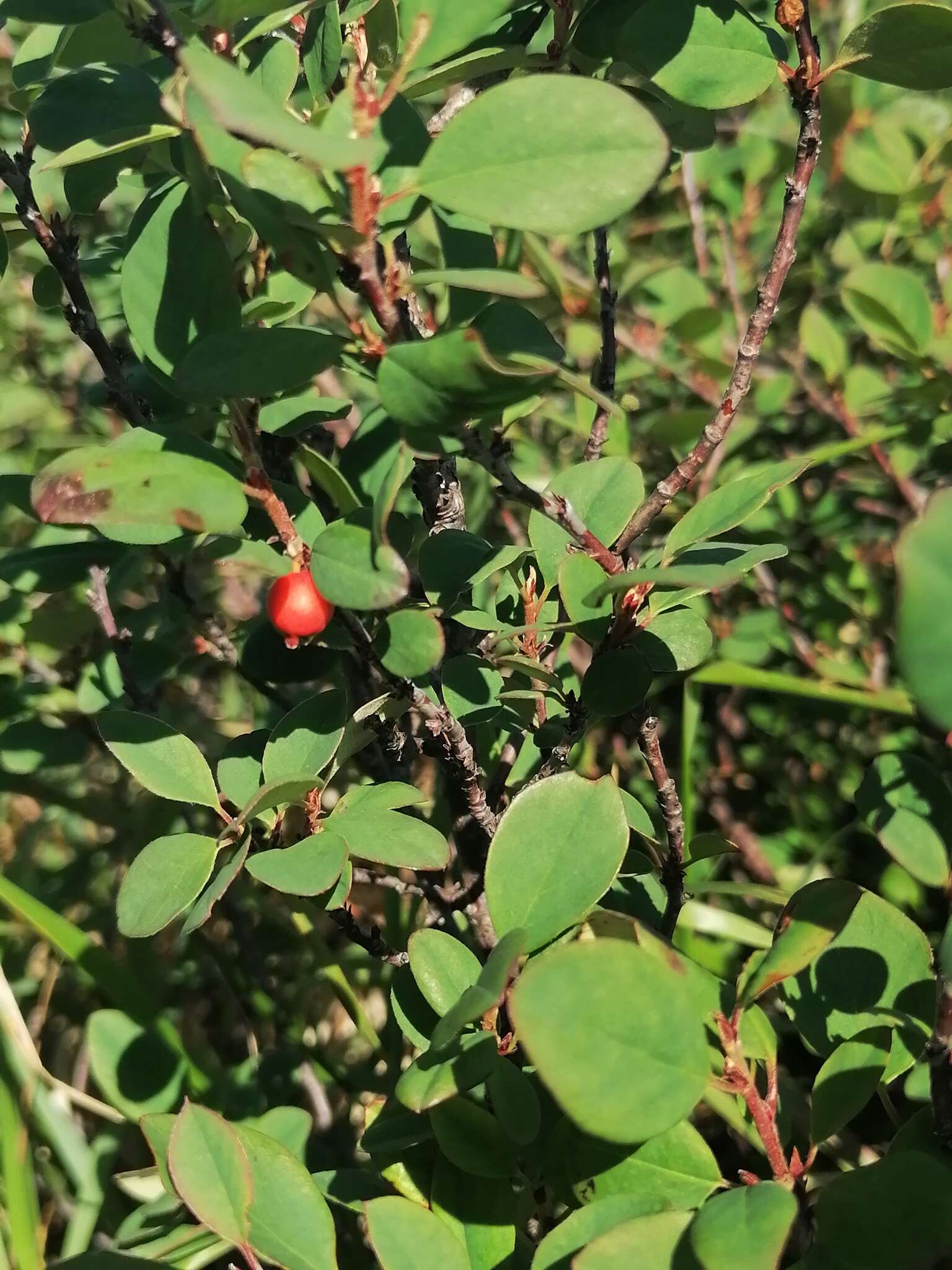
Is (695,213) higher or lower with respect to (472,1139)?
higher

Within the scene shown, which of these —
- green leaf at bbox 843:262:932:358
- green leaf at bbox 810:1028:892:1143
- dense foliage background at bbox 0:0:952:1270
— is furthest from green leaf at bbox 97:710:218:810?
green leaf at bbox 843:262:932:358

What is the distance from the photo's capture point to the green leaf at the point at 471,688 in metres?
0.72

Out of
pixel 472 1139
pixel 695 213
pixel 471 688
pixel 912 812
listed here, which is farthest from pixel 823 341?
pixel 472 1139

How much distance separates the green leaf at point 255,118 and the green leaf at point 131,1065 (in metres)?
0.77

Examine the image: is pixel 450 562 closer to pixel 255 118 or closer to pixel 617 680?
pixel 617 680

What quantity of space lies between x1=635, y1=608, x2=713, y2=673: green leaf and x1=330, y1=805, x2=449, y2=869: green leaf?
0.57 feet

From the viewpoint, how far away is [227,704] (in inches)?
67.6

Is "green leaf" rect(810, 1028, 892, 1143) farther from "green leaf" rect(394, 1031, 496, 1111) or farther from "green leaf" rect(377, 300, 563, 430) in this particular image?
"green leaf" rect(377, 300, 563, 430)

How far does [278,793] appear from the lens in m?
0.60

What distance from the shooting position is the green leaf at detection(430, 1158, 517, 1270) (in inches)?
26.3

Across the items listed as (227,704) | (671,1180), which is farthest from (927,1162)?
(227,704)

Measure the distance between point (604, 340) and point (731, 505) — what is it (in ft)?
1.06

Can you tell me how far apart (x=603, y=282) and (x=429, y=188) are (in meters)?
0.43

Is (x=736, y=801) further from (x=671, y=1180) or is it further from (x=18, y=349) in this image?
(x=18, y=349)
